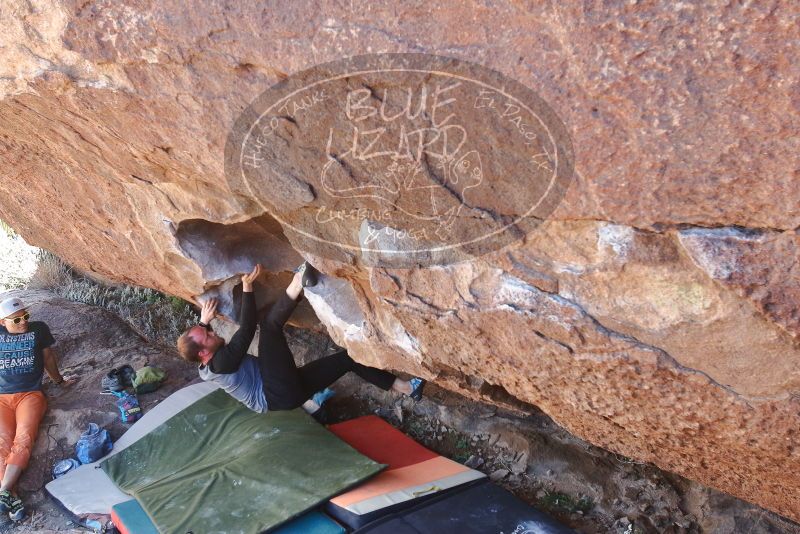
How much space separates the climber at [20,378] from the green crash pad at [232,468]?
0.52 metres

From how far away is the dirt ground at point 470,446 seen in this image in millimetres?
3162

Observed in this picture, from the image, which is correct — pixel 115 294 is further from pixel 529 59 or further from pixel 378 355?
pixel 529 59

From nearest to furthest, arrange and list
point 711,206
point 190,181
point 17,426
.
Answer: point 711,206 < point 190,181 < point 17,426

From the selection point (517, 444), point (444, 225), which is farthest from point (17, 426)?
point (444, 225)

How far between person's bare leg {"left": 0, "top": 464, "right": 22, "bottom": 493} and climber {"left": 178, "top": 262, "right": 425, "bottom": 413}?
3.57 ft

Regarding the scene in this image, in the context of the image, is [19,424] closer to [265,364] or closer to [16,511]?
[16,511]

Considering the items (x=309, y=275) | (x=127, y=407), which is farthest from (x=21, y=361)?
(x=309, y=275)

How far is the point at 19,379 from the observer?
4.10 m

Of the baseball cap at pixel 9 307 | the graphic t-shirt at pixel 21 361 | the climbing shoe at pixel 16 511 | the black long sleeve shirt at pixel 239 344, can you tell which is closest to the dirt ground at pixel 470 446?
the climbing shoe at pixel 16 511

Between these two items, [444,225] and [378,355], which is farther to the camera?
[378,355]

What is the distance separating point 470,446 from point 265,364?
3.99 feet

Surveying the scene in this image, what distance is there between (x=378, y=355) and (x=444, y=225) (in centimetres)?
98

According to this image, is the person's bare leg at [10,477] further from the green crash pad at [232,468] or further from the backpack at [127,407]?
the backpack at [127,407]

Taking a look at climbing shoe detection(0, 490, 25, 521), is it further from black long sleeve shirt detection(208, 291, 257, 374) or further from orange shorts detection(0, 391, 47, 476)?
black long sleeve shirt detection(208, 291, 257, 374)
